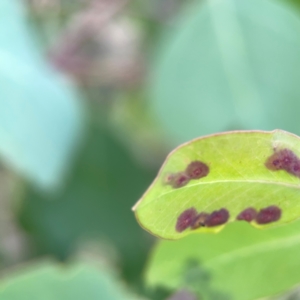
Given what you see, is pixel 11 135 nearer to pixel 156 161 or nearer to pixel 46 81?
pixel 46 81

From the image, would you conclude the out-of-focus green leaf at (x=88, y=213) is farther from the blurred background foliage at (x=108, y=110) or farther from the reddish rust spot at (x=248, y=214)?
the reddish rust spot at (x=248, y=214)

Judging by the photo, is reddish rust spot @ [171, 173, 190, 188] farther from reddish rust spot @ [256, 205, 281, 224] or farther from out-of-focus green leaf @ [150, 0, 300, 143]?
out-of-focus green leaf @ [150, 0, 300, 143]

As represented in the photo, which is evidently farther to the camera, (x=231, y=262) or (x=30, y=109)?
(x=30, y=109)

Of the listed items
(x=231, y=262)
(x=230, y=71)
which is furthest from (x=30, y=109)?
(x=231, y=262)

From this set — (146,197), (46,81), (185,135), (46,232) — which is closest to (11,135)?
(46,81)

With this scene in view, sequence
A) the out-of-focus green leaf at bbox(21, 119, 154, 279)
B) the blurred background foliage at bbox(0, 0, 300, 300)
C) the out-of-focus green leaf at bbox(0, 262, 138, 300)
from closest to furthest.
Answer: the out-of-focus green leaf at bbox(0, 262, 138, 300)
the blurred background foliage at bbox(0, 0, 300, 300)
the out-of-focus green leaf at bbox(21, 119, 154, 279)

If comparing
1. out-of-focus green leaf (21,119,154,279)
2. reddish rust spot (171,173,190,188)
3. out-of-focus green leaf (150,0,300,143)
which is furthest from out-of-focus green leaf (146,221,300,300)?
out-of-focus green leaf (21,119,154,279)

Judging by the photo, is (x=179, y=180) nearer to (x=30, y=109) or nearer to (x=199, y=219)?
(x=199, y=219)
